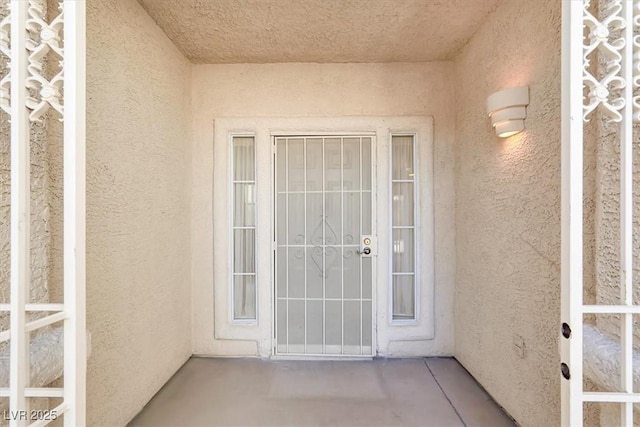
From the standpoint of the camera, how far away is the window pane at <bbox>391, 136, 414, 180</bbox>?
363 cm

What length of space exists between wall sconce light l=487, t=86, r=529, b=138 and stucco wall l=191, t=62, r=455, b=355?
3.69 feet

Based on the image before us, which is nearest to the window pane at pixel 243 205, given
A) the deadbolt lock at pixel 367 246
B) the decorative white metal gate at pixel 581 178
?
the deadbolt lock at pixel 367 246

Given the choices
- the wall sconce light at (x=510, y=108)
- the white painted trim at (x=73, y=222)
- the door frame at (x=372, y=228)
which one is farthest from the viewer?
the door frame at (x=372, y=228)

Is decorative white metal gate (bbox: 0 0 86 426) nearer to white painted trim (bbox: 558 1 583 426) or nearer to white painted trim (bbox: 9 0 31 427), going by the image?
white painted trim (bbox: 9 0 31 427)

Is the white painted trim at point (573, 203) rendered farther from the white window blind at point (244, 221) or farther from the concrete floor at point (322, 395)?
the white window blind at point (244, 221)

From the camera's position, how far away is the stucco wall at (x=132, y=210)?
6.99ft

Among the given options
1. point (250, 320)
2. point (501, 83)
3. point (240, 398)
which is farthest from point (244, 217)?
point (501, 83)

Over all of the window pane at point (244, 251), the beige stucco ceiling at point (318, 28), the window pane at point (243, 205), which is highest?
the beige stucco ceiling at point (318, 28)

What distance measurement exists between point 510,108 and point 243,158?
273 centimetres

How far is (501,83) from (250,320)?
11.5 ft

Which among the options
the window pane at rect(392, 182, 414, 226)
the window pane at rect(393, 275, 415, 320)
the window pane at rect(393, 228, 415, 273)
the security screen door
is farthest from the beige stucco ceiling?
the window pane at rect(393, 275, 415, 320)

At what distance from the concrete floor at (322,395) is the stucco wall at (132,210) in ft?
1.09

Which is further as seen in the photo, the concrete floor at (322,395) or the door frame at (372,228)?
the door frame at (372,228)

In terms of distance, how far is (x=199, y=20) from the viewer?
9.07ft
